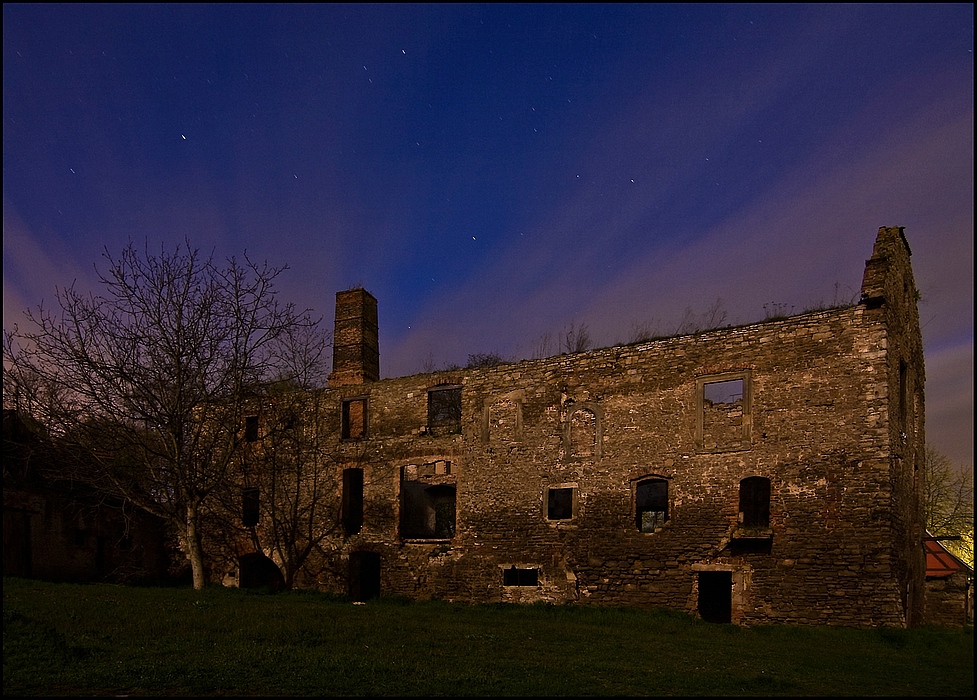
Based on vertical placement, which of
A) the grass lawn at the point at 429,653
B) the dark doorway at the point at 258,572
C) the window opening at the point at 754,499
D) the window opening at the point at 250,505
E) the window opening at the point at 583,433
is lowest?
the dark doorway at the point at 258,572

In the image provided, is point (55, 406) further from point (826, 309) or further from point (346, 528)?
point (826, 309)

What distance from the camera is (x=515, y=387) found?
2070cm

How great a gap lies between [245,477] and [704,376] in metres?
15.1

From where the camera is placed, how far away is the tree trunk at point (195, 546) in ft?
72.0

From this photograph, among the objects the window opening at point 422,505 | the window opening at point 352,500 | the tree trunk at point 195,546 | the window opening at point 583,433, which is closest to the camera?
the window opening at point 583,433

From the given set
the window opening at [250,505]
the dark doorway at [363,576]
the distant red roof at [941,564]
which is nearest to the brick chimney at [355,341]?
the window opening at [250,505]

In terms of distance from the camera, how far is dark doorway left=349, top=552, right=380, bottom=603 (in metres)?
22.4

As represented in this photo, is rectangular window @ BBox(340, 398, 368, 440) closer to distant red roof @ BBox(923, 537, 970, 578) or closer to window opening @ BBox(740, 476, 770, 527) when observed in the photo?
window opening @ BBox(740, 476, 770, 527)

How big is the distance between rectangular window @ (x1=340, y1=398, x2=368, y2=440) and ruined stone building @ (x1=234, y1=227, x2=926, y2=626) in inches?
3.7

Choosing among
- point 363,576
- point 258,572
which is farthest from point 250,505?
point 363,576

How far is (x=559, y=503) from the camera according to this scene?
889 inches

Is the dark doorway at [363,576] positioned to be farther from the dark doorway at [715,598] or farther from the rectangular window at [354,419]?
Answer: the dark doorway at [715,598]

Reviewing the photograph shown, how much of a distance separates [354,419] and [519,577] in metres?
7.51

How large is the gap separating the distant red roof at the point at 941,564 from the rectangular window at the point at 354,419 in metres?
17.9
